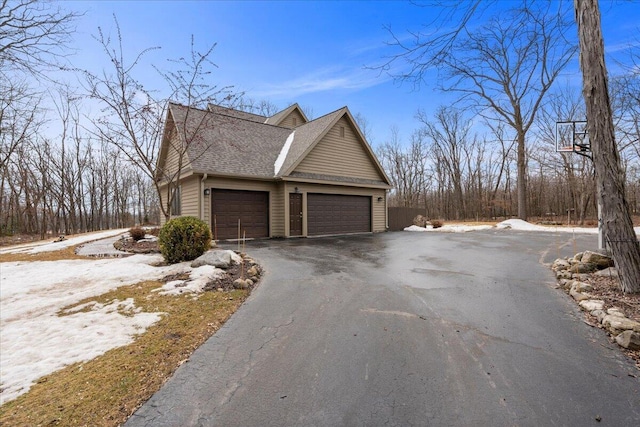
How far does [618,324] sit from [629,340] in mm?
364

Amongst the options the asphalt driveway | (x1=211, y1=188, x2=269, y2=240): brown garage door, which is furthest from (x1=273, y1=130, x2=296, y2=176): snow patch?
the asphalt driveway

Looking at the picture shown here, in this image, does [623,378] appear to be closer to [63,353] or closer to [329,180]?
[63,353]

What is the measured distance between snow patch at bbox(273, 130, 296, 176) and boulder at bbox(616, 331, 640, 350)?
444 inches

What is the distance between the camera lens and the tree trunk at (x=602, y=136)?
4.53 m

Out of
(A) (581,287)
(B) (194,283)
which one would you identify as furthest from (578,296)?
(B) (194,283)

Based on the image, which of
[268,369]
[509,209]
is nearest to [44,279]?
[268,369]

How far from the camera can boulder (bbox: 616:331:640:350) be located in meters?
2.97

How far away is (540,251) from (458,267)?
4206 mm

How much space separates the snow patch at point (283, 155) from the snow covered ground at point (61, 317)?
7.30 meters

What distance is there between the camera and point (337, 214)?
14625 mm

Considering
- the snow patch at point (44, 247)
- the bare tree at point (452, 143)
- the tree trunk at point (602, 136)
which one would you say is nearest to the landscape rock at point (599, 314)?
the tree trunk at point (602, 136)

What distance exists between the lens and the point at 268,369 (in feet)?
8.91

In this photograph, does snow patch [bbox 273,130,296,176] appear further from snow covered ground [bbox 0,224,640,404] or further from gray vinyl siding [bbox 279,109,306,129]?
snow covered ground [bbox 0,224,640,404]

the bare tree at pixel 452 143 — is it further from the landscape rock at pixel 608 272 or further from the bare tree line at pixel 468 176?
the landscape rock at pixel 608 272
